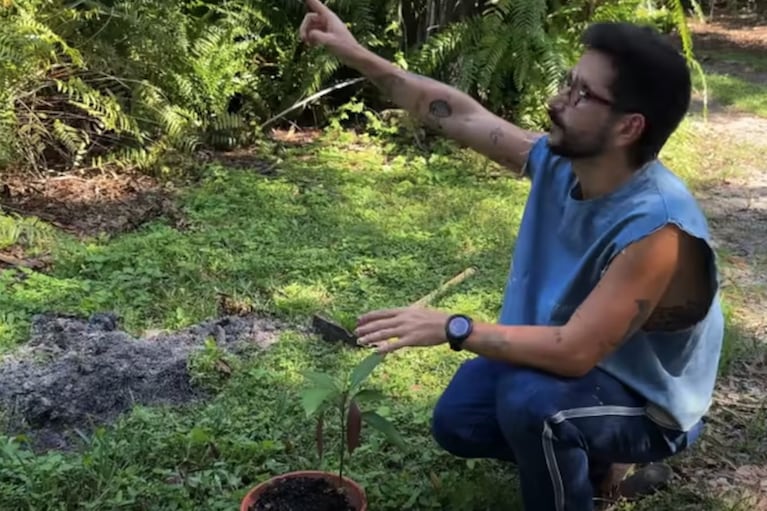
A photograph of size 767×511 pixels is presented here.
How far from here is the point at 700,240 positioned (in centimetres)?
207

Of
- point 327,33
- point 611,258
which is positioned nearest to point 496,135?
point 327,33

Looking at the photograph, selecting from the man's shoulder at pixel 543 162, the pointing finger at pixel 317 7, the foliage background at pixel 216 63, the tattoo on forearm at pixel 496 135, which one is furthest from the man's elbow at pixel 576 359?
the foliage background at pixel 216 63

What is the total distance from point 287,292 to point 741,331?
6.29 ft

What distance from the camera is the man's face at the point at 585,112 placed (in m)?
2.10

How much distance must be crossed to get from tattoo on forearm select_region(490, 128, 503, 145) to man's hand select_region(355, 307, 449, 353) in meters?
0.70

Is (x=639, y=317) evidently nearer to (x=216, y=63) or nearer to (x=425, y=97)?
(x=425, y=97)

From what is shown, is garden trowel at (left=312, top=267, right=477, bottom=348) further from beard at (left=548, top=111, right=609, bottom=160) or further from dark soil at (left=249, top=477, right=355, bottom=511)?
beard at (left=548, top=111, right=609, bottom=160)

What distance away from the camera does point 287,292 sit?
4.05m

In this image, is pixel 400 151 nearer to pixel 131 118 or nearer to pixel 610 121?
pixel 131 118

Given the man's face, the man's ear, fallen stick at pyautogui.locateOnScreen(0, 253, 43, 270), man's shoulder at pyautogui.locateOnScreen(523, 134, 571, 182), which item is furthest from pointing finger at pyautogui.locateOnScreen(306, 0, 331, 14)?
fallen stick at pyautogui.locateOnScreen(0, 253, 43, 270)

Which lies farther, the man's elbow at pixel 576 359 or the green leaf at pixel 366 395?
the green leaf at pixel 366 395

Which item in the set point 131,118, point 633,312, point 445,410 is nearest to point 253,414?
point 445,410

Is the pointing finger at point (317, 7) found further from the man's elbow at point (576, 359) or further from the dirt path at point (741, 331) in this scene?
the dirt path at point (741, 331)

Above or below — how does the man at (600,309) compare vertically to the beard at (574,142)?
below
